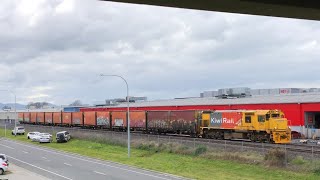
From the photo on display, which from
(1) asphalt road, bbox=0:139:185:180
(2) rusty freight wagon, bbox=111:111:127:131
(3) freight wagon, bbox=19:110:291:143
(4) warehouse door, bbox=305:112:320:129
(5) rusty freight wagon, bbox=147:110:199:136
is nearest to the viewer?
(1) asphalt road, bbox=0:139:185:180

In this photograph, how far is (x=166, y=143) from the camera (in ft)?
159

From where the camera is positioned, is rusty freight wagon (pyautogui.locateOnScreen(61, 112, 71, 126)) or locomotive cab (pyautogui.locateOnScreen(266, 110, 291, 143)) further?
rusty freight wagon (pyautogui.locateOnScreen(61, 112, 71, 126))

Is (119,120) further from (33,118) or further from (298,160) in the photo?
(33,118)

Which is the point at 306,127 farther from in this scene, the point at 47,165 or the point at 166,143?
the point at 47,165

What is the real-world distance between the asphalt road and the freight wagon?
13.4 m

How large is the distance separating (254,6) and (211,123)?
40.2 m

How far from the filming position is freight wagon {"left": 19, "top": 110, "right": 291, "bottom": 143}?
143ft

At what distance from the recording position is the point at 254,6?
11023 mm

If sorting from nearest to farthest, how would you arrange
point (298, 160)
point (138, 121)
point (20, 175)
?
point (298, 160), point (20, 175), point (138, 121)

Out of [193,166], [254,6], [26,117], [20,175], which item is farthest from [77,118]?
[254,6]

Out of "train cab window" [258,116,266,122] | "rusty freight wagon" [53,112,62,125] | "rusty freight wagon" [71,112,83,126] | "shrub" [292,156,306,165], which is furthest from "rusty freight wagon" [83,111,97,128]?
"shrub" [292,156,306,165]

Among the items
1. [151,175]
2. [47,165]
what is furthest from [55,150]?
[151,175]

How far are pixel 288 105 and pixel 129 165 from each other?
28.1m

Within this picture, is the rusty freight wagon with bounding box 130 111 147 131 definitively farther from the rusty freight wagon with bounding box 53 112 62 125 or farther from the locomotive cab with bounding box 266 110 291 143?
the rusty freight wagon with bounding box 53 112 62 125
